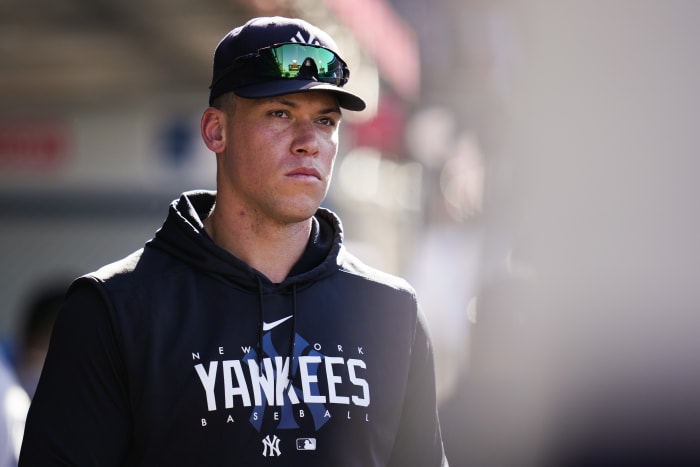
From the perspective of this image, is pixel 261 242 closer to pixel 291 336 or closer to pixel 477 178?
pixel 291 336

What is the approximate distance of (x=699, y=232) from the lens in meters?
3.66

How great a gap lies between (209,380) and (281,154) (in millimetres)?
608

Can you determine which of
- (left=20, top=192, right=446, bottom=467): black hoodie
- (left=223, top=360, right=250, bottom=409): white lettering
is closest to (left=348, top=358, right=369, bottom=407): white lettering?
(left=20, top=192, right=446, bottom=467): black hoodie

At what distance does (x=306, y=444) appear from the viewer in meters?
2.42

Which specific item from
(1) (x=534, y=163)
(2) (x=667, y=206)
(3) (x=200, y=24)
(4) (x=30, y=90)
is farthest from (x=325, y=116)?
(4) (x=30, y=90)

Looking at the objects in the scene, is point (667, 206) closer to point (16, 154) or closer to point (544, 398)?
point (544, 398)

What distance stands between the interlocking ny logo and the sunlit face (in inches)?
22.7

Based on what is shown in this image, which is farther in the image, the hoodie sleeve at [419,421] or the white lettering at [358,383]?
the hoodie sleeve at [419,421]

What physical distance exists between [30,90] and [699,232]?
8.61m

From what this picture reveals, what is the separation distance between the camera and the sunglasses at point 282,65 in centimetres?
255

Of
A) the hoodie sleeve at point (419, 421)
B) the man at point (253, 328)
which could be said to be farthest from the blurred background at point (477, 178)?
the man at point (253, 328)

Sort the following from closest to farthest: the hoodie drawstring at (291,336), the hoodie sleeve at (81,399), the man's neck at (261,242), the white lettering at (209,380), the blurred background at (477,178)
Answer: the hoodie sleeve at (81,399)
the white lettering at (209,380)
the hoodie drawstring at (291,336)
the man's neck at (261,242)
the blurred background at (477,178)

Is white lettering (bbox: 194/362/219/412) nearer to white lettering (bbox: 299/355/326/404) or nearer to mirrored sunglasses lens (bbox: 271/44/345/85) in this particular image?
white lettering (bbox: 299/355/326/404)

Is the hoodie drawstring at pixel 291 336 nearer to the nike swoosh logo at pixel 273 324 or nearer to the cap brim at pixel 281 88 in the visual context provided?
the nike swoosh logo at pixel 273 324
